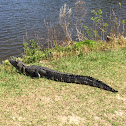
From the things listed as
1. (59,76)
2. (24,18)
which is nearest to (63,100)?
(59,76)

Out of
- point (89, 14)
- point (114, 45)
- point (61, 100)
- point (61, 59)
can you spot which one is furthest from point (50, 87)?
point (89, 14)

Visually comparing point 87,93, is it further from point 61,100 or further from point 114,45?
point 114,45

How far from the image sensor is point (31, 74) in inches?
226

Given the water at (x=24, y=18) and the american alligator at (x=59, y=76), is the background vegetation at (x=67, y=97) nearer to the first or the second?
the american alligator at (x=59, y=76)

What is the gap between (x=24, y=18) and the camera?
14.8 metres

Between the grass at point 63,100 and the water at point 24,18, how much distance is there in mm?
4000

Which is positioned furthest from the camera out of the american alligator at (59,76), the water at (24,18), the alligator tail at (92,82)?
the water at (24,18)

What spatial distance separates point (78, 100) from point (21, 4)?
54.7 ft

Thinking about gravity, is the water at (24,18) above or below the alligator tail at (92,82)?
above

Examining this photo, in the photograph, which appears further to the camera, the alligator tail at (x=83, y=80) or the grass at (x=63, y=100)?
the alligator tail at (x=83, y=80)

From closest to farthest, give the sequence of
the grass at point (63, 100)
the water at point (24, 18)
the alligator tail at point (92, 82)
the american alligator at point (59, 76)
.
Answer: the grass at point (63, 100), the alligator tail at point (92, 82), the american alligator at point (59, 76), the water at point (24, 18)

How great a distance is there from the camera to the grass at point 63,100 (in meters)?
3.70

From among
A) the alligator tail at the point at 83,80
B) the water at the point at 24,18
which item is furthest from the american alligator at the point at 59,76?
the water at the point at 24,18

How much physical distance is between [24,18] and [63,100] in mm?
11774
